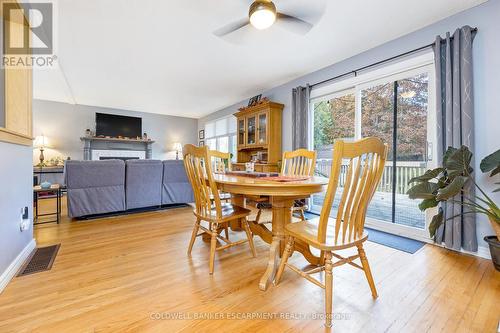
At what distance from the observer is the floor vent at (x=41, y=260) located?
170 cm

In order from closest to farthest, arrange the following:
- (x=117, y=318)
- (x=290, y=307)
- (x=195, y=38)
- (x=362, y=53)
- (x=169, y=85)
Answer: (x=117, y=318), (x=290, y=307), (x=195, y=38), (x=362, y=53), (x=169, y=85)

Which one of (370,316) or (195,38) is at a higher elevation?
(195,38)

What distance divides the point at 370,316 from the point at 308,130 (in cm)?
287

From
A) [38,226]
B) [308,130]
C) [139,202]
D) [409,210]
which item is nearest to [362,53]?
[308,130]

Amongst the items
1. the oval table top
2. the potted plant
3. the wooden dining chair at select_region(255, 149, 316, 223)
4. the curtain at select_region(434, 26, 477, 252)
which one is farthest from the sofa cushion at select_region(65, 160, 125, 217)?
the curtain at select_region(434, 26, 477, 252)

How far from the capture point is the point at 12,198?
5.51 ft

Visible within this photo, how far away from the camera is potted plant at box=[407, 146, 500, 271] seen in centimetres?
175

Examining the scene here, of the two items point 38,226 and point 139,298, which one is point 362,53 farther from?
point 38,226

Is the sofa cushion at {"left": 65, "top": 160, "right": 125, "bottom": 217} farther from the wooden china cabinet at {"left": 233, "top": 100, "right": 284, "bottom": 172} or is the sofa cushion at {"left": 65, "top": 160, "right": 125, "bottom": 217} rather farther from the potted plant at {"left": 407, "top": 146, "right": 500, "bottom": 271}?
the potted plant at {"left": 407, "top": 146, "right": 500, "bottom": 271}

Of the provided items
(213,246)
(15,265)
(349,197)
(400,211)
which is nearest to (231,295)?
(213,246)

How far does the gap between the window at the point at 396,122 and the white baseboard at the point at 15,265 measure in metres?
3.53

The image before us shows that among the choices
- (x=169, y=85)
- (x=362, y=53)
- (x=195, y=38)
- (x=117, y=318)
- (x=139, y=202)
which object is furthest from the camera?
(x=169, y=85)

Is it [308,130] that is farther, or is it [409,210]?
[308,130]

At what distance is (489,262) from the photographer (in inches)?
75.4
